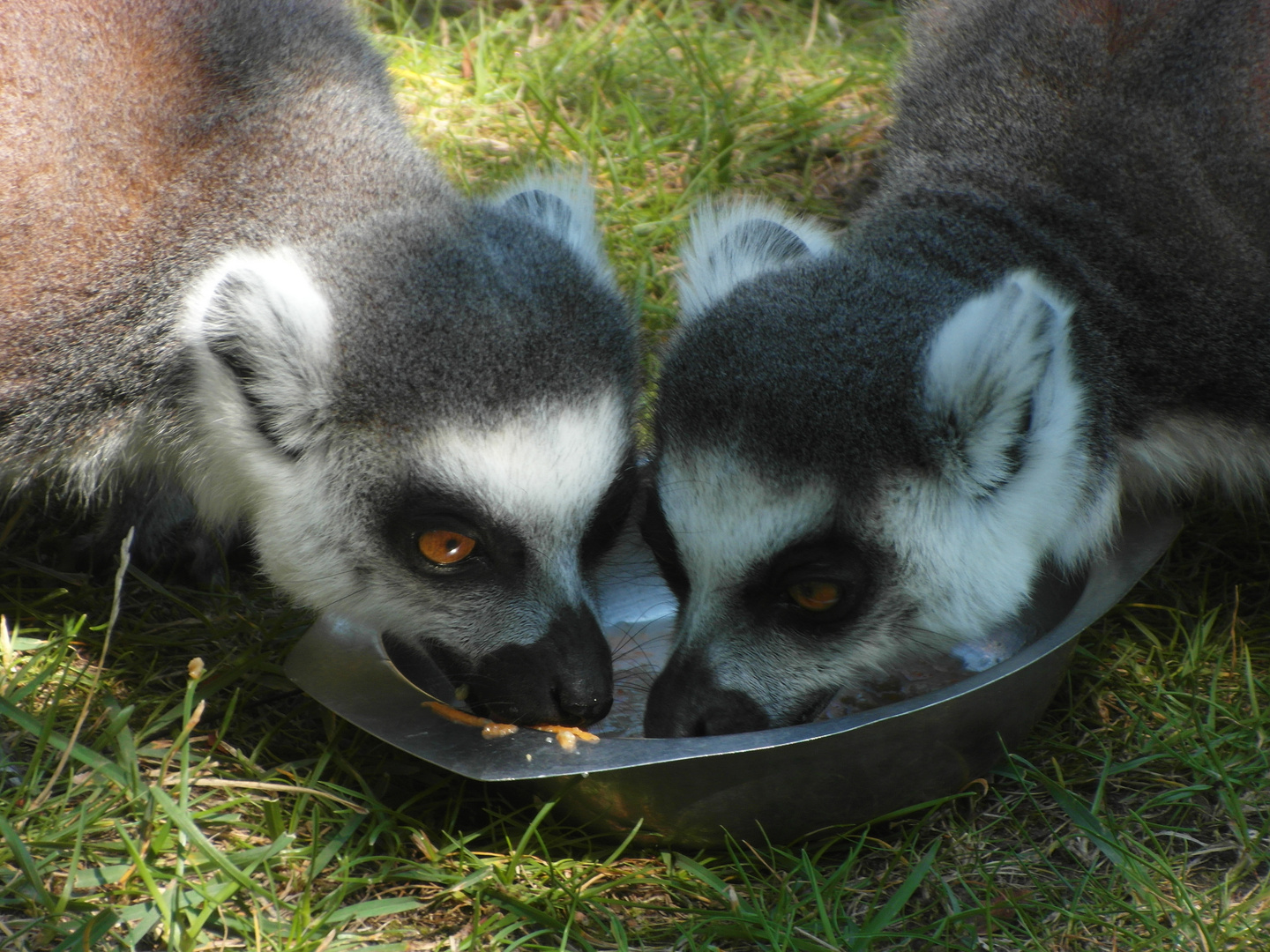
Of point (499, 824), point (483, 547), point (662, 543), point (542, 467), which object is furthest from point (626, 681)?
point (542, 467)

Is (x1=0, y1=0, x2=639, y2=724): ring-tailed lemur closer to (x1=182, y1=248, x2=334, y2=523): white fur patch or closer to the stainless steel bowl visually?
(x1=182, y1=248, x2=334, y2=523): white fur patch

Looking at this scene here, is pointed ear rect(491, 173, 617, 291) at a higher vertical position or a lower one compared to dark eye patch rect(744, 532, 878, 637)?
higher

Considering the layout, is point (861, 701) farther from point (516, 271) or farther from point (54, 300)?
point (54, 300)

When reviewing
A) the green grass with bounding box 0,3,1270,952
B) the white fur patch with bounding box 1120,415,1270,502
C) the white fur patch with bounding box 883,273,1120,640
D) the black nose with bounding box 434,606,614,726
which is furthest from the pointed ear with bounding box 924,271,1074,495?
the black nose with bounding box 434,606,614,726

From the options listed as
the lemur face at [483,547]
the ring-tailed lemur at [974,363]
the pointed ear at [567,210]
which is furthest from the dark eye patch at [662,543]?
the pointed ear at [567,210]

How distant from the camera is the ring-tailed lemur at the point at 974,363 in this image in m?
2.94

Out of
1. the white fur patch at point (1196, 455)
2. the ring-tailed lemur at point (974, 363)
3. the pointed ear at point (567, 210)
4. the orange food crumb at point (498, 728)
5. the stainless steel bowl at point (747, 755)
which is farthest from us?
the pointed ear at point (567, 210)

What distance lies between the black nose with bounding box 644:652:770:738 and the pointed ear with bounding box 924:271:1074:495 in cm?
77

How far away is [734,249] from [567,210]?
A: 526 millimetres

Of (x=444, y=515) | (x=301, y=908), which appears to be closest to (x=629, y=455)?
(x=444, y=515)

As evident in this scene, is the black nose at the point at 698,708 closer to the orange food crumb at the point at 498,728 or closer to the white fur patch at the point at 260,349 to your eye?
the orange food crumb at the point at 498,728

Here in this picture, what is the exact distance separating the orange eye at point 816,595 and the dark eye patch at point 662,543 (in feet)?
1.06

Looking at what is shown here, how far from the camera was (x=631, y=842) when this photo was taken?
301 centimetres

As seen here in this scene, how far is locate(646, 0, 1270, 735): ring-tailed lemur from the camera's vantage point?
2.94 meters
